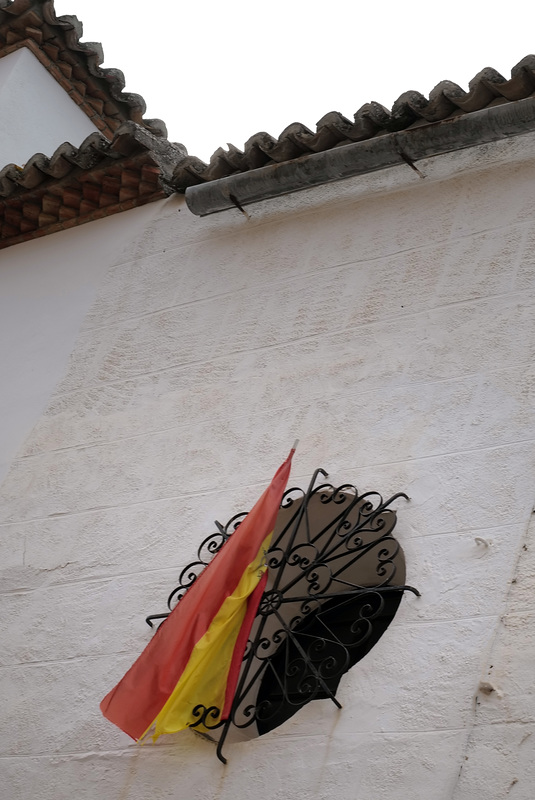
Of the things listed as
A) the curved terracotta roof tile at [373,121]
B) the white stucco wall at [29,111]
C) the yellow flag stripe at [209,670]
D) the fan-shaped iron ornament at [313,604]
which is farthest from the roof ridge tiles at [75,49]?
the yellow flag stripe at [209,670]

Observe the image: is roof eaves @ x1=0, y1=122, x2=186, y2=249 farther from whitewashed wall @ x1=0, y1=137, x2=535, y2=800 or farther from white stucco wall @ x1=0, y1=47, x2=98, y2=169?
white stucco wall @ x1=0, y1=47, x2=98, y2=169

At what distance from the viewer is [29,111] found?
830 centimetres

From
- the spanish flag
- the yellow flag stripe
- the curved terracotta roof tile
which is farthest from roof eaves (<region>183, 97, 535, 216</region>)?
the yellow flag stripe

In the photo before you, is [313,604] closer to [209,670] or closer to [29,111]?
[209,670]

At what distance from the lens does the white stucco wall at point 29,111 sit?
8.09m

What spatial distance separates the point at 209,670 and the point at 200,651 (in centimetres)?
8

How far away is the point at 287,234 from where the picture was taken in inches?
212

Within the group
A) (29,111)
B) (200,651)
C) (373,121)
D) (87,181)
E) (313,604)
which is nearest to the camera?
(200,651)

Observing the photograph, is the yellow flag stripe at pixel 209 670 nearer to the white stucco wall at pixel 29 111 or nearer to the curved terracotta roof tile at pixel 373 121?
the curved terracotta roof tile at pixel 373 121

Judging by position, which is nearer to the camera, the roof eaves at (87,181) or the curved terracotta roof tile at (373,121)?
the curved terracotta roof tile at (373,121)

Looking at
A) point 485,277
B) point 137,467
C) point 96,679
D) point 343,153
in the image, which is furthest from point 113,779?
point 343,153

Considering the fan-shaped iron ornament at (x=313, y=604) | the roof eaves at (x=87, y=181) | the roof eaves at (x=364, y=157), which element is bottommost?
the fan-shaped iron ornament at (x=313, y=604)

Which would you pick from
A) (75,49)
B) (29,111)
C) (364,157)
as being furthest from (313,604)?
(75,49)

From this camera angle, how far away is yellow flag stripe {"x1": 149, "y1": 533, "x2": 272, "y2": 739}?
3457mm
